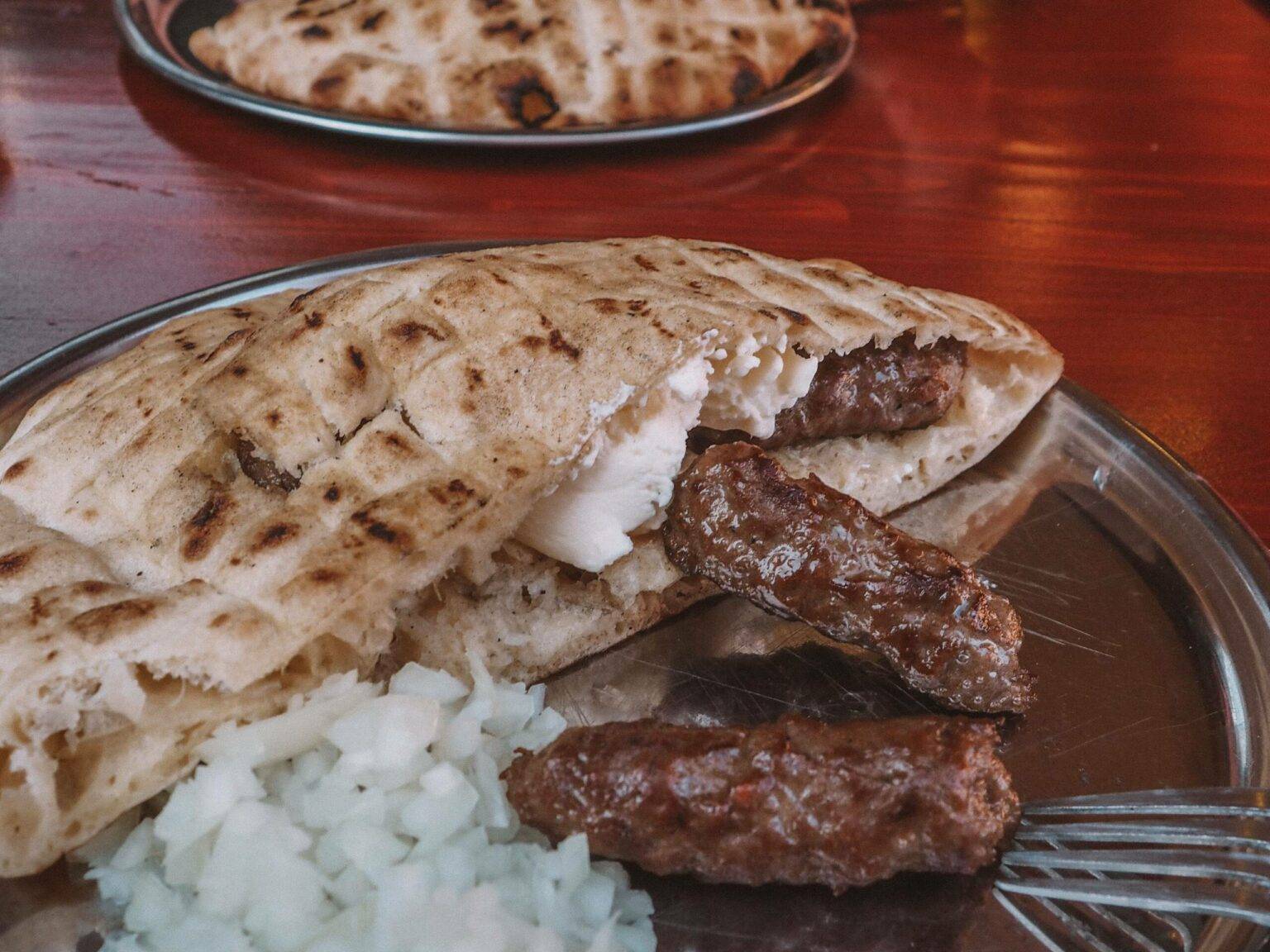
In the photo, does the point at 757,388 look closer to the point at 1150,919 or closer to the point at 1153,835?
the point at 1153,835

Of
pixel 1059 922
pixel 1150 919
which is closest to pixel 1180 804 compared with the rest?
pixel 1150 919

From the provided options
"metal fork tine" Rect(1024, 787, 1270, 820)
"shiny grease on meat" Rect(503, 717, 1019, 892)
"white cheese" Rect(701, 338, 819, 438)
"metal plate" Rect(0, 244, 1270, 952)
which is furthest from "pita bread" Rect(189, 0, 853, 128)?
"metal fork tine" Rect(1024, 787, 1270, 820)

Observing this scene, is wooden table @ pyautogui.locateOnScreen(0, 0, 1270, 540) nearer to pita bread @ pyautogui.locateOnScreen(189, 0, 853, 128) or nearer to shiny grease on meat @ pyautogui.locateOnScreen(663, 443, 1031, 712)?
pita bread @ pyautogui.locateOnScreen(189, 0, 853, 128)

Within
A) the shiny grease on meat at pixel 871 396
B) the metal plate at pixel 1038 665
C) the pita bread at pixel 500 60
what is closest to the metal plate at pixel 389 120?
the pita bread at pixel 500 60

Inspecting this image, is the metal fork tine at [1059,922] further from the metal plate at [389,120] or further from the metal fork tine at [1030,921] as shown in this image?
the metal plate at [389,120]

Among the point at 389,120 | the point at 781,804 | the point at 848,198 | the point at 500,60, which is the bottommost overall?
the point at 848,198

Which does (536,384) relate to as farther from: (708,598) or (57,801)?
(57,801)

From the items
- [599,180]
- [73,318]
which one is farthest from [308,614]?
[599,180]
